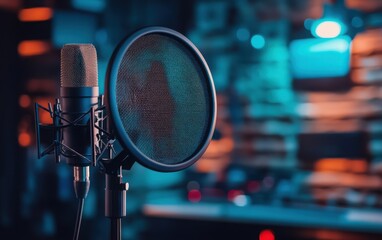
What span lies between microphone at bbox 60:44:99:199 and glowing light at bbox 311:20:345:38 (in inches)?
152

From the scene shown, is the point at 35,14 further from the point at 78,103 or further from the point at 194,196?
the point at 78,103

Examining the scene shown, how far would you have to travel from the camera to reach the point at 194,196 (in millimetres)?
5359

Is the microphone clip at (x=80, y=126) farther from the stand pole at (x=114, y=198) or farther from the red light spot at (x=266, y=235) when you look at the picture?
the red light spot at (x=266, y=235)

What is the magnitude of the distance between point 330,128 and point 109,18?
195cm

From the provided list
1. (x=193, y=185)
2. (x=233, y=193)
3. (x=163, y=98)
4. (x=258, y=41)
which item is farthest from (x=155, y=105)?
(x=193, y=185)

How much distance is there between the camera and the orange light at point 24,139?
219 inches

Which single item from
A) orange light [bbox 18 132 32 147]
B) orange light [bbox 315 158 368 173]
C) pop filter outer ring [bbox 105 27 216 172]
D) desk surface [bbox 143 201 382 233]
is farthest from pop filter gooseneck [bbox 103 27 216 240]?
orange light [bbox 18 132 32 147]

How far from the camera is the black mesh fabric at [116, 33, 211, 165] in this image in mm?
1221

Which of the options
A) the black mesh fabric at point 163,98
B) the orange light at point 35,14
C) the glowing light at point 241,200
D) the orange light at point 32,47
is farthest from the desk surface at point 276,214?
the black mesh fabric at point 163,98

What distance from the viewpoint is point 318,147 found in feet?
16.9

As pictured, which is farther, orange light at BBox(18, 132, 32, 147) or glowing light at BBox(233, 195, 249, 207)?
orange light at BBox(18, 132, 32, 147)

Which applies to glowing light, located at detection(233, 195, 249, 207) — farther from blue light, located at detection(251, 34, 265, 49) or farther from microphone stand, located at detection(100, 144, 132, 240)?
microphone stand, located at detection(100, 144, 132, 240)

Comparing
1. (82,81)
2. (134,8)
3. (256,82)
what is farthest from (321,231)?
(82,81)

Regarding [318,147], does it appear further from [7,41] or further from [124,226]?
[7,41]
